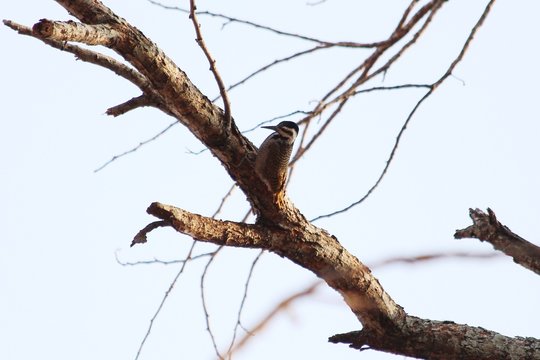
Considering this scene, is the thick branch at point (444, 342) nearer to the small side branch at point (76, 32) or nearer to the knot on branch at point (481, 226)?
the knot on branch at point (481, 226)

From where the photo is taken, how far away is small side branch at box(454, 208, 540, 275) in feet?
8.32

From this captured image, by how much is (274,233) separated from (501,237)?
932 mm

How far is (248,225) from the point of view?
303 cm

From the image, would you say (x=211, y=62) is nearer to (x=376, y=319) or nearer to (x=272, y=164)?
(x=272, y=164)

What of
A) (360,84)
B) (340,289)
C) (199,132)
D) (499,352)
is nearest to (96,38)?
(199,132)

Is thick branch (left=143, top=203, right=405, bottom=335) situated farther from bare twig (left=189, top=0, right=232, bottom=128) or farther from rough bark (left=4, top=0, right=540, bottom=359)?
bare twig (left=189, top=0, right=232, bottom=128)

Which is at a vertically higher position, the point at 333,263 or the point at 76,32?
the point at 76,32

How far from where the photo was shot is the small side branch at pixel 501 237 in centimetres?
254

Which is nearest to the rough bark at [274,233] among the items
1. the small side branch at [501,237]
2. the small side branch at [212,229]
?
the small side branch at [212,229]

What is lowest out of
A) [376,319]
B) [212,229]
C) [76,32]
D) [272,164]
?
[376,319]

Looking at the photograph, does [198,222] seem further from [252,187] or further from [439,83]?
[439,83]

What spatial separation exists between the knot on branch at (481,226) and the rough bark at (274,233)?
54 cm

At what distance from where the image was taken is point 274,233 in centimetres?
→ 310

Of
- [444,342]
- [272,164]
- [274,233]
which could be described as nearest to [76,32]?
[272,164]
